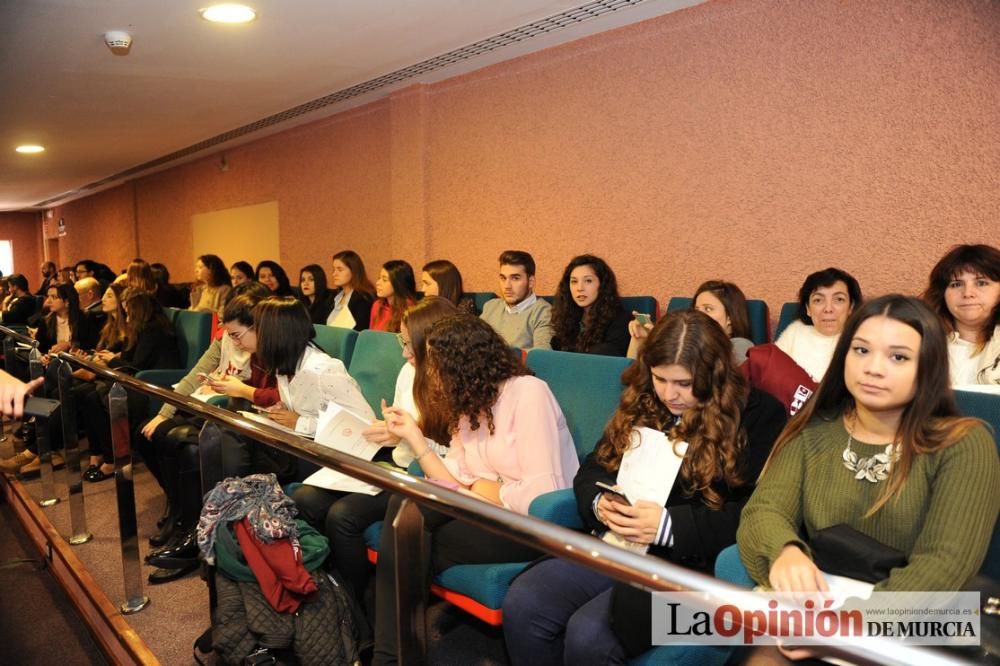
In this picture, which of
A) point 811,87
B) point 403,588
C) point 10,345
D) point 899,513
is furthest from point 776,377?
point 10,345

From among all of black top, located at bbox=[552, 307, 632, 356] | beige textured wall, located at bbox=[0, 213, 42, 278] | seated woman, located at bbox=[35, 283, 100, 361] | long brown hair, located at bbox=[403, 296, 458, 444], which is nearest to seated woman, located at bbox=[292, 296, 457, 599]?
long brown hair, located at bbox=[403, 296, 458, 444]

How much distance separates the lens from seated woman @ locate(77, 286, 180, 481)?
4.30 meters

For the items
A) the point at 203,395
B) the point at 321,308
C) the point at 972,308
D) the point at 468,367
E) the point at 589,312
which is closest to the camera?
the point at 468,367

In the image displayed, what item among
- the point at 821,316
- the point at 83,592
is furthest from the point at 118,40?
the point at 821,316

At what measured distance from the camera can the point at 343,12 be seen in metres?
4.12

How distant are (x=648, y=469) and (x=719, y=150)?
2.68 meters

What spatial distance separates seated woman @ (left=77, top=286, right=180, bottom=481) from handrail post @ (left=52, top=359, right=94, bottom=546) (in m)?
0.93

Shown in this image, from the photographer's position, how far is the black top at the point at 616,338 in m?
3.91

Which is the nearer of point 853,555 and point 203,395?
point 853,555

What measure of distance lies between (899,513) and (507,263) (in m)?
3.22

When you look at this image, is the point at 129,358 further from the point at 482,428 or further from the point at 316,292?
the point at 482,428

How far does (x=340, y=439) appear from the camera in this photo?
2.45 m

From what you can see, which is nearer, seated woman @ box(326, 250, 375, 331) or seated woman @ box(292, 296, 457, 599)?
seated woman @ box(292, 296, 457, 599)

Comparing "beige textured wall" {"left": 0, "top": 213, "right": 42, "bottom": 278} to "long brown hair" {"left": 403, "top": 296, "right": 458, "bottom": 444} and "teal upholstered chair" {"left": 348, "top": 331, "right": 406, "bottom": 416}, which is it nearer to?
"teal upholstered chair" {"left": 348, "top": 331, "right": 406, "bottom": 416}
